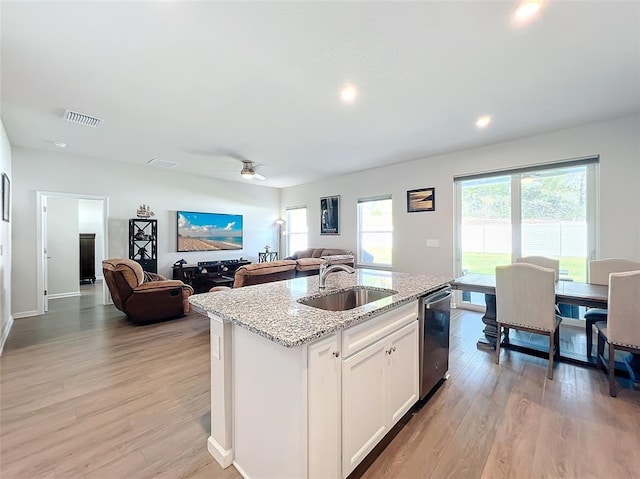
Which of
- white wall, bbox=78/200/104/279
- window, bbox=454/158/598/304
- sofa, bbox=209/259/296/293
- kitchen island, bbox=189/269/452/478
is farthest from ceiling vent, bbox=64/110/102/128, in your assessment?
white wall, bbox=78/200/104/279

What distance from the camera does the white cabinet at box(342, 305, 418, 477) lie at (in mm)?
1436

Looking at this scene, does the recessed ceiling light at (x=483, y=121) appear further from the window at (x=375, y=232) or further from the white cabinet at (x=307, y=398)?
the white cabinet at (x=307, y=398)

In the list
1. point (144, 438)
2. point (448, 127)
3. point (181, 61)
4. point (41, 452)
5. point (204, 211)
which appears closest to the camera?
point (41, 452)

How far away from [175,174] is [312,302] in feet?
18.5

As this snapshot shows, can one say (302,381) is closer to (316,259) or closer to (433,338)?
(433,338)

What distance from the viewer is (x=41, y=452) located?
1697 millimetres

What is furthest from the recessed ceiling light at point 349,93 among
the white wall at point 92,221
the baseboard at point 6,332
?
the white wall at point 92,221

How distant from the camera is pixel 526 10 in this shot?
1.77 m

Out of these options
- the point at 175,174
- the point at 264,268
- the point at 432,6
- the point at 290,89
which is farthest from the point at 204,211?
the point at 432,6

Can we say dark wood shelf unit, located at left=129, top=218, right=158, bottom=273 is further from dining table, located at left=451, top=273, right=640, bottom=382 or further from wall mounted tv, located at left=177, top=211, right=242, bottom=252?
dining table, located at left=451, top=273, right=640, bottom=382

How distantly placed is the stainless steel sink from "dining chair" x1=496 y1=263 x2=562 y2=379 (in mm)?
1523

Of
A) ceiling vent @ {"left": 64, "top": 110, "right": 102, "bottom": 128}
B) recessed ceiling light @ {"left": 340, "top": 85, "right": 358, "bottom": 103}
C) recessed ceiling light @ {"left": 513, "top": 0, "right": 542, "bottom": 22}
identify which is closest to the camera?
recessed ceiling light @ {"left": 513, "top": 0, "right": 542, "bottom": 22}

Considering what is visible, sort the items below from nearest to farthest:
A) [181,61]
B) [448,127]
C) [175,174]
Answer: [181,61] → [448,127] → [175,174]

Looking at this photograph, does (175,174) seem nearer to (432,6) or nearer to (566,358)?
(432,6)
